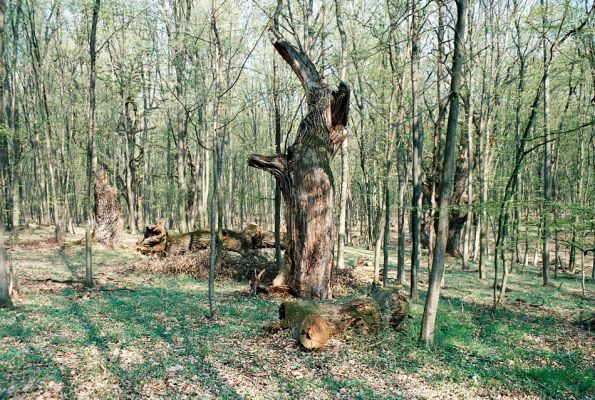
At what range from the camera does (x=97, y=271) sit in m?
12.3

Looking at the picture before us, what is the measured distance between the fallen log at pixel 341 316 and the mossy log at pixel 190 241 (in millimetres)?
7827

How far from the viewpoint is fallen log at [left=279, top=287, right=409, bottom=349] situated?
21.3 ft

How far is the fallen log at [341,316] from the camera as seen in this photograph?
6.49m

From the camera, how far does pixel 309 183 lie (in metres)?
10.2

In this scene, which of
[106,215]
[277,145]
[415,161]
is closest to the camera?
[415,161]

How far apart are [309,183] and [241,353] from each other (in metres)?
5.15

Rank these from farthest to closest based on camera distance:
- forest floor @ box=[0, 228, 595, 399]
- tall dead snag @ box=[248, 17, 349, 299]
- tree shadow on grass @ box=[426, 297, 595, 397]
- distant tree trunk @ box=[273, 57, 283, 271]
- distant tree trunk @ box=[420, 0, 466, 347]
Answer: distant tree trunk @ box=[273, 57, 283, 271], tall dead snag @ box=[248, 17, 349, 299], distant tree trunk @ box=[420, 0, 466, 347], tree shadow on grass @ box=[426, 297, 595, 397], forest floor @ box=[0, 228, 595, 399]

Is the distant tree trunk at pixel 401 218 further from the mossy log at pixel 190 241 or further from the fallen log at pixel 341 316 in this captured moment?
the mossy log at pixel 190 241

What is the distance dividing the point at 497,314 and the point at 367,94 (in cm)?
1585

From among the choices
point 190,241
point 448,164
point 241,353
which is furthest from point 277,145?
point 241,353

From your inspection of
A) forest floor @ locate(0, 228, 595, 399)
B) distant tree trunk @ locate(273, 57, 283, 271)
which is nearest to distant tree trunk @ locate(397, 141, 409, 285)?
forest floor @ locate(0, 228, 595, 399)

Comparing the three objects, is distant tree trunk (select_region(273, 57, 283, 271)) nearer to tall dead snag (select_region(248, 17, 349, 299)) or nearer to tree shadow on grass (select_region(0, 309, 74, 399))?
tall dead snag (select_region(248, 17, 349, 299))

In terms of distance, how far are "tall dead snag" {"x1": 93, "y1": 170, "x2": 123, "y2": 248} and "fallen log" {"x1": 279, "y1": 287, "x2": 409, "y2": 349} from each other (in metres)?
11.5

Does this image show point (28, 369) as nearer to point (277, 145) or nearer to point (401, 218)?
point (277, 145)
